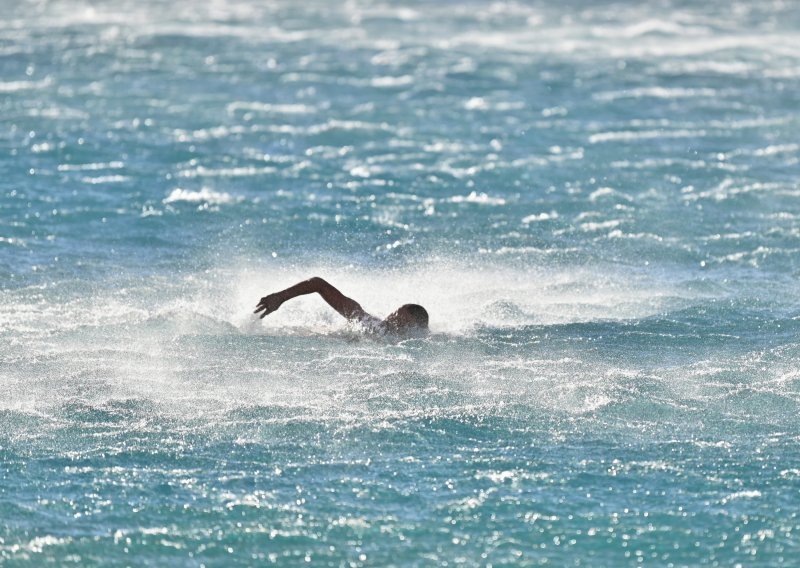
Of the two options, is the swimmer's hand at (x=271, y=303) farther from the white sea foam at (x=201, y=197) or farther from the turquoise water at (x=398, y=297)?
the white sea foam at (x=201, y=197)

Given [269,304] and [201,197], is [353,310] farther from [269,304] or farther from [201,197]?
[201,197]

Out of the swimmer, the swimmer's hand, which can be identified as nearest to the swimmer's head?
the swimmer

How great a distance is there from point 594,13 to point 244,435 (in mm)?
24212

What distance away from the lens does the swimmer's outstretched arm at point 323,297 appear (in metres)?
13.6

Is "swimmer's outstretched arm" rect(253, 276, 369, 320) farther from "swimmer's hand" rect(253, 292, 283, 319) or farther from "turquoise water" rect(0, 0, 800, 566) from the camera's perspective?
"turquoise water" rect(0, 0, 800, 566)

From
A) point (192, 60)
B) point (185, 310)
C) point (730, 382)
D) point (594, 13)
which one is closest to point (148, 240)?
point (185, 310)

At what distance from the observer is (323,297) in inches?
548

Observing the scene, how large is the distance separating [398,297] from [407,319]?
1842 millimetres

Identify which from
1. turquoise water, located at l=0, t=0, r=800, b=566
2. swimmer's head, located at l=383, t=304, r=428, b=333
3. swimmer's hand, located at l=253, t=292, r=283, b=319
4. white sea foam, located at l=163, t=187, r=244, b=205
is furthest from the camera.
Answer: white sea foam, located at l=163, t=187, r=244, b=205

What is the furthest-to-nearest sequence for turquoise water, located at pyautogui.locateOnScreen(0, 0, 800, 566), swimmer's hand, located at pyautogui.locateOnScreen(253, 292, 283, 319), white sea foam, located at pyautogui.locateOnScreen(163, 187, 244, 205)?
white sea foam, located at pyautogui.locateOnScreen(163, 187, 244, 205) < swimmer's hand, located at pyautogui.locateOnScreen(253, 292, 283, 319) < turquoise water, located at pyautogui.locateOnScreen(0, 0, 800, 566)

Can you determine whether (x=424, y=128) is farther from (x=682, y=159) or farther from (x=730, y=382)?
(x=730, y=382)

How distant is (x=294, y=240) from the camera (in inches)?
690

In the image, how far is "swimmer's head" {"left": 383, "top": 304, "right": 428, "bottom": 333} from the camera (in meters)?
13.4

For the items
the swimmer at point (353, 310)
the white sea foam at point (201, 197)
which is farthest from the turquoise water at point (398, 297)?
the swimmer at point (353, 310)
